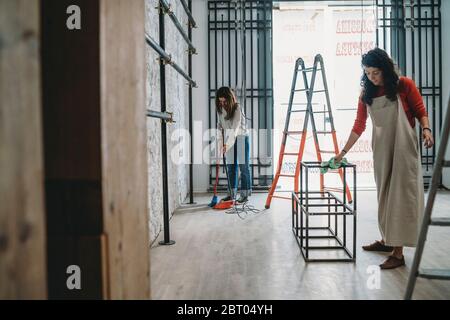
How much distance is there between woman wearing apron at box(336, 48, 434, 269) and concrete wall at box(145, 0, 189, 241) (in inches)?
59.6

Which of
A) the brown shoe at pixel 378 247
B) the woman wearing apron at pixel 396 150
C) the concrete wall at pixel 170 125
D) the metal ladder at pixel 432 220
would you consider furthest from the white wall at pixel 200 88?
the metal ladder at pixel 432 220

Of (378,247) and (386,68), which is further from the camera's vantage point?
(378,247)

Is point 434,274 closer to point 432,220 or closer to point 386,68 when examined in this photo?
point 432,220

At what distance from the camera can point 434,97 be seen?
5.72m

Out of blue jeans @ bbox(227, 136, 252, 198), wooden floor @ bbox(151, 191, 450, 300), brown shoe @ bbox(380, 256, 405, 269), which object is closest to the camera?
wooden floor @ bbox(151, 191, 450, 300)

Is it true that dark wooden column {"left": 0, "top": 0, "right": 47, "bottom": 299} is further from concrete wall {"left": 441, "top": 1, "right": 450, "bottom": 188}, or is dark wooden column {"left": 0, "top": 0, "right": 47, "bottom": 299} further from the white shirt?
concrete wall {"left": 441, "top": 1, "right": 450, "bottom": 188}

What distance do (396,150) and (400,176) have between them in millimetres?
152

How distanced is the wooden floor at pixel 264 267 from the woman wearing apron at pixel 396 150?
25 cm

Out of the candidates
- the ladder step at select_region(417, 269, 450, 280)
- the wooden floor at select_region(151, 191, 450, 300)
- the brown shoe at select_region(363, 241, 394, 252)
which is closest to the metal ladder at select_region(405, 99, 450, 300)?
the ladder step at select_region(417, 269, 450, 280)

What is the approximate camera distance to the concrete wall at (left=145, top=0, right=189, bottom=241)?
2.96m

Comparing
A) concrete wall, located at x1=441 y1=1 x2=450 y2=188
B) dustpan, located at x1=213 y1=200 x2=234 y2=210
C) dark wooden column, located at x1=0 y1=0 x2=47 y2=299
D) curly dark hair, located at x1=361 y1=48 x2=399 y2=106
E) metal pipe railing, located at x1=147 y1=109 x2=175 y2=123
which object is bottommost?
dustpan, located at x1=213 y1=200 x2=234 y2=210

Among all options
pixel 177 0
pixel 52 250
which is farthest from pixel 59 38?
pixel 177 0

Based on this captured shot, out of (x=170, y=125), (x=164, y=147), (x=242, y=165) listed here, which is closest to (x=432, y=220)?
(x=164, y=147)

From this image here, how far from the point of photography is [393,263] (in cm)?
239
